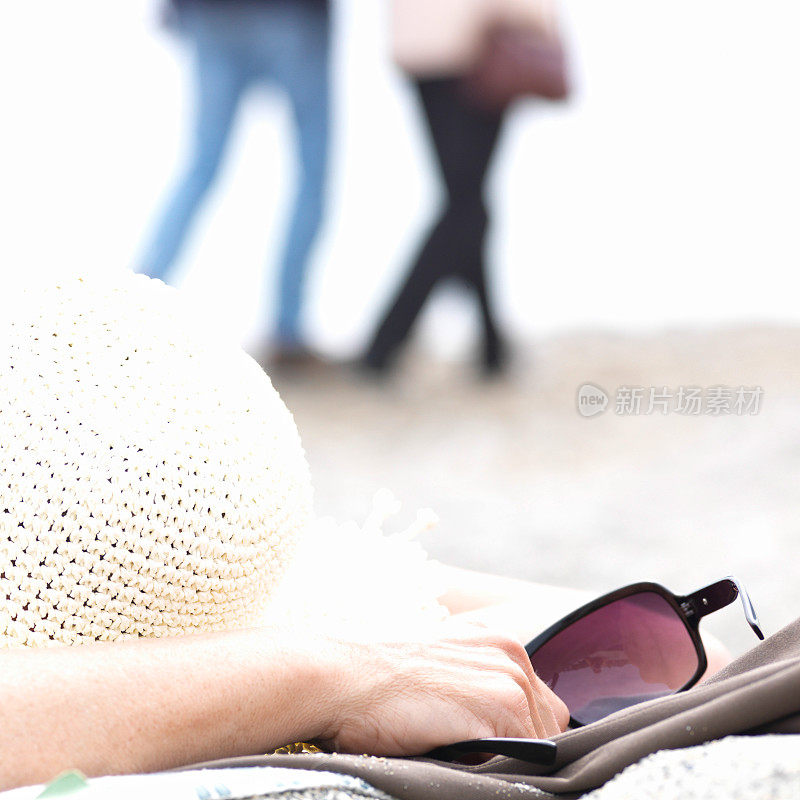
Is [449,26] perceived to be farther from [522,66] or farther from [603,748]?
[603,748]

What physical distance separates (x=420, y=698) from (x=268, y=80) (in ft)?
14.2

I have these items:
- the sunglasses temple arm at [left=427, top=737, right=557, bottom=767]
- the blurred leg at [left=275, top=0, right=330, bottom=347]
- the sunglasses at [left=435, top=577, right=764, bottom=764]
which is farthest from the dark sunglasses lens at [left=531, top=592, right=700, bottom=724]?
the blurred leg at [left=275, top=0, right=330, bottom=347]

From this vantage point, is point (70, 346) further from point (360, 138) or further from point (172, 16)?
point (360, 138)

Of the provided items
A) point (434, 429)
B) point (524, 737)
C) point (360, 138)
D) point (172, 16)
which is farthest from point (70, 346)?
point (360, 138)

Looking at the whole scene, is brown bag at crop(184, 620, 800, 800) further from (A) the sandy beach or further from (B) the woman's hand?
(A) the sandy beach

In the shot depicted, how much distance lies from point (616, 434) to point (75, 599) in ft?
12.5

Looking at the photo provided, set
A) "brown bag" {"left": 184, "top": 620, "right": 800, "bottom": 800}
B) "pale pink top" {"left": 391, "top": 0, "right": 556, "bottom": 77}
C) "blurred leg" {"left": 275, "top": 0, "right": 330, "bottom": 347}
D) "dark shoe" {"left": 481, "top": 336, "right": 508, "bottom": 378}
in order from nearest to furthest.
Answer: "brown bag" {"left": 184, "top": 620, "right": 800, "bottom": 800}
"pale pink top" {"left": 391, "top": 0, "right": 556, "bottom": 77}
"blurred leg" {"left": 275, "top": 0, "right": 330, "bottom": 347}
"dark shoe" {"left": 481, "top": 336, "right": 508, "bottom": 378}

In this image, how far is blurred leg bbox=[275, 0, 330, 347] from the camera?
4.75 m

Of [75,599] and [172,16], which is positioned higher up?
[75,599]

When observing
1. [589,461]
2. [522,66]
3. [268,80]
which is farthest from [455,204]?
[589,461]

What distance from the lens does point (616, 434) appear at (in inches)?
172

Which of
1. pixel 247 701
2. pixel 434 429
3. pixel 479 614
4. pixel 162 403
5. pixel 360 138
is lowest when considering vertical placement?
pixel 434 429

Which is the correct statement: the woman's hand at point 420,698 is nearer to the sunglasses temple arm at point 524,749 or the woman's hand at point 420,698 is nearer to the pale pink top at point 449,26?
the sunglasses temple arm at point 524,749

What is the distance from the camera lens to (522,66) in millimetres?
4434
